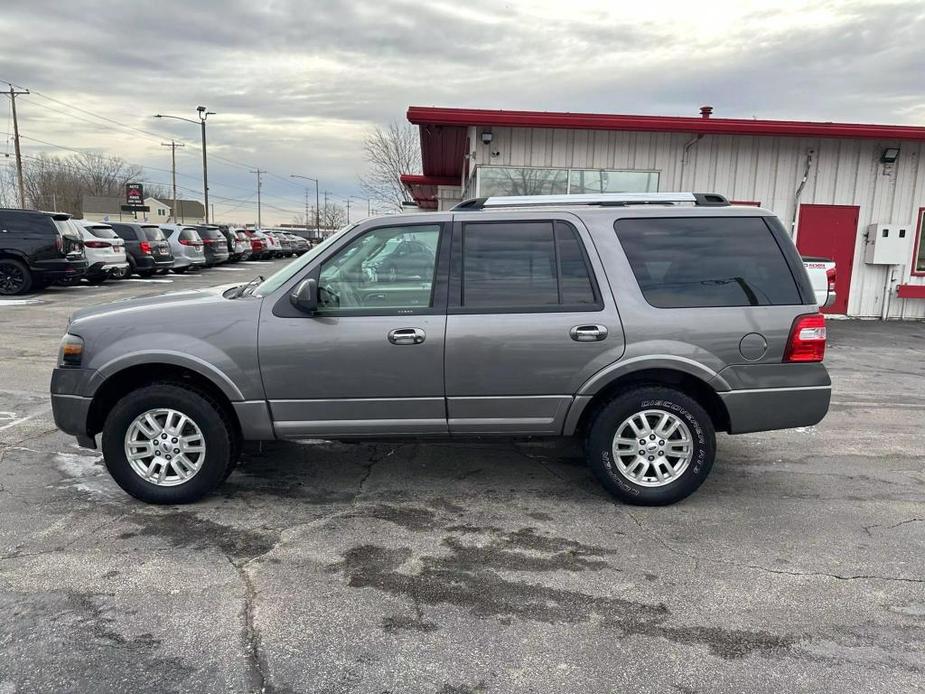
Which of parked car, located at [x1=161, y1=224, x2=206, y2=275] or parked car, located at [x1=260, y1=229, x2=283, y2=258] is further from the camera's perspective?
parked car, located at [x1=260, y1=229, x2=283, y2=258]

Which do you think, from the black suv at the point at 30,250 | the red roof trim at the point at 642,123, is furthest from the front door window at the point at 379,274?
the black suv at the point at 30,250

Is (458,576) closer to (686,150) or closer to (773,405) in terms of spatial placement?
(773,405)

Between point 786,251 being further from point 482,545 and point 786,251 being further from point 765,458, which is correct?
point 482,545

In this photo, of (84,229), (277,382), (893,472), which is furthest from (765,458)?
(84,229)

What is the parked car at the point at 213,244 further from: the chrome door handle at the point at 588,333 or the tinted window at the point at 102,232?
the chrome door handle at the point at 588,333

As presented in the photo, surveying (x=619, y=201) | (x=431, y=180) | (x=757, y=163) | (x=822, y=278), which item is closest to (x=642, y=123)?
(x=757, y=163)

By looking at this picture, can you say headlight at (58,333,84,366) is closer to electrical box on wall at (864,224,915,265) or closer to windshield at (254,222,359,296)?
windshield at (254,222,359,296)

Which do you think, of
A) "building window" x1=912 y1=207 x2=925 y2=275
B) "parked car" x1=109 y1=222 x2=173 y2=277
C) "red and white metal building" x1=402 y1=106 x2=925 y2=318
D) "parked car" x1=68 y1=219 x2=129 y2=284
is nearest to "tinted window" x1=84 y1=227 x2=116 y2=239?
"parked car" x1=68 y1=219 x2=129 y2=284

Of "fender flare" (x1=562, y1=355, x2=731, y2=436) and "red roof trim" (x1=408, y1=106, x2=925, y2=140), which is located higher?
"red roof trim" (x1=408, y1=106, x2=925, y2=140)

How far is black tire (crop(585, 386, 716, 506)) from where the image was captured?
4.19 m

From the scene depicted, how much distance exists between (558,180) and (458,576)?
10.9 m

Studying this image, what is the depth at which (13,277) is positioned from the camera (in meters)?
15.7

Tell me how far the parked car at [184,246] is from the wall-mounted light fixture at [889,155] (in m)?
20.7

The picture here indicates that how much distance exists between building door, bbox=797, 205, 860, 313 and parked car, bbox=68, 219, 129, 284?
16582 mm
